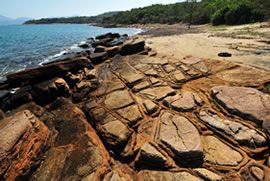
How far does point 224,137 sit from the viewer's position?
552 cm

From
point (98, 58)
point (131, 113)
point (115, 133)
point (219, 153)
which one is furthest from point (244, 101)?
point (98, 58)

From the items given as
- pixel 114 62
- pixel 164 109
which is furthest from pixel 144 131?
pixel 114 62

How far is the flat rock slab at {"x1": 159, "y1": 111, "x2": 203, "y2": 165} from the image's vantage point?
16.2 feet

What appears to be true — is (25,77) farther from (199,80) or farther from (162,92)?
(199,80)

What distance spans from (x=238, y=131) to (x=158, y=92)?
3221 millimetres

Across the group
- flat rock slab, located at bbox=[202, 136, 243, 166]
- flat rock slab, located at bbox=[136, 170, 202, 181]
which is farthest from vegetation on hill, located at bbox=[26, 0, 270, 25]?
flat rock slab, located at bbox=[136, 170, 202, 181]

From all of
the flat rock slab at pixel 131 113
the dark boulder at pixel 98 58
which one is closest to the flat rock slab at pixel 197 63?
the flat rock slab at pixel 131 113

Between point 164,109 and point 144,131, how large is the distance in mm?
1246

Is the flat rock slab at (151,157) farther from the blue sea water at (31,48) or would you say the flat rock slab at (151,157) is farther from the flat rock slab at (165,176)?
the blue sea water at (31,48)

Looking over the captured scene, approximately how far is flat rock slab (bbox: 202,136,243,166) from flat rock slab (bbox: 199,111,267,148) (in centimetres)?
40

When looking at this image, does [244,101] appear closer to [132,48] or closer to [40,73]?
[132,48]

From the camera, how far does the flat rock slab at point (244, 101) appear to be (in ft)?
19.5

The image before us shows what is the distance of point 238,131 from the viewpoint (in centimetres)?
556

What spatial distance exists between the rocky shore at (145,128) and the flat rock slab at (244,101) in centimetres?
3
